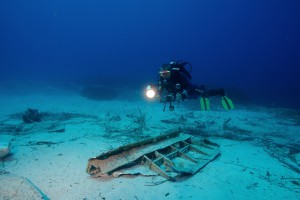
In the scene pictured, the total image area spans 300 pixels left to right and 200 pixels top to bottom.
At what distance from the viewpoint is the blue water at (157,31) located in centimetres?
11419

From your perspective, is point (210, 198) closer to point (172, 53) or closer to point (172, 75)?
Result: point (172, 75)

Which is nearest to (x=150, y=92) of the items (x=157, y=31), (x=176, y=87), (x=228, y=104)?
(x=176, y=87)

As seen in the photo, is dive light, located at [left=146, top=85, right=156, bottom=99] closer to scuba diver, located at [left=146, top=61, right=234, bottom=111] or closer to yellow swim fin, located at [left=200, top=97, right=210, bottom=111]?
scuba diver, located at [left=146, top=61, right=234, bottom=111]

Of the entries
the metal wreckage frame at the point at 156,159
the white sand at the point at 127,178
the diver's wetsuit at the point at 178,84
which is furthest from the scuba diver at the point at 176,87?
the white sand at the point at 127,178

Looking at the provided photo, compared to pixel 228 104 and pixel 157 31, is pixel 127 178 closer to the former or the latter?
pixel 228 104

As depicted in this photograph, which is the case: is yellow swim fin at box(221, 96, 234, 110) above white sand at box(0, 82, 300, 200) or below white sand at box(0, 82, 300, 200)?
above

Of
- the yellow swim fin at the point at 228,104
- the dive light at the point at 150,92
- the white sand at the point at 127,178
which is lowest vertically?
the white sand at the point at 127,178

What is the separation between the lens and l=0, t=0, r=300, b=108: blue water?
375ft

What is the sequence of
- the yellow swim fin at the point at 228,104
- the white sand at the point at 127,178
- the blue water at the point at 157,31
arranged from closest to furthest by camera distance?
1. the white sand at the point at 127,178
2. the yellow swim fin at the point at 228,104
3. the blue water at the point at 157,31

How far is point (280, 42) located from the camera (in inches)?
5202

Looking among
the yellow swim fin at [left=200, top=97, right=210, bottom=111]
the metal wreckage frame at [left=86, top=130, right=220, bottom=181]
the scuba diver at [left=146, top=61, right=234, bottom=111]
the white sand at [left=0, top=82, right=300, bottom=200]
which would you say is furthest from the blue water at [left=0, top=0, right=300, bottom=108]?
the metal wreckage frame at [left=86, top=130, right=220, bottom=181]

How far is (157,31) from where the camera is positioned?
134 meters

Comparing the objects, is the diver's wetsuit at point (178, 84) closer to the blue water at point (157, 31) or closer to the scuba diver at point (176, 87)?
the scuba diver at point (176, 87)

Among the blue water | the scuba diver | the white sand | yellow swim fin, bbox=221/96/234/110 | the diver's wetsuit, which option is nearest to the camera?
the white sand
